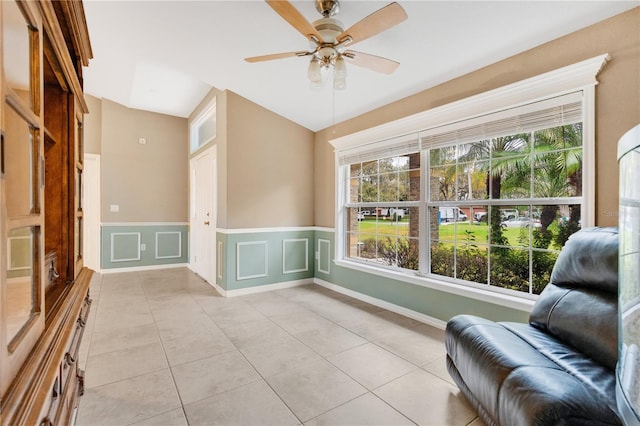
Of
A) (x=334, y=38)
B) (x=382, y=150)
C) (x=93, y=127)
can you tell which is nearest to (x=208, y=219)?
(x=93, y=127)

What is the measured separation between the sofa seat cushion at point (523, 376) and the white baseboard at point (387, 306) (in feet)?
3.67

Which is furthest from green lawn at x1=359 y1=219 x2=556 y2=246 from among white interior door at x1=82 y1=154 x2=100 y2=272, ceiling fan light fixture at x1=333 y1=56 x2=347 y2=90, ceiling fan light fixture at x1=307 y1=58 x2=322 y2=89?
white interior door at x1=82 y1=154 x2=100 y2=272

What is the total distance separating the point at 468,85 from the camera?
2.82m

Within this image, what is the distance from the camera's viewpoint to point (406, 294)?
3377mm

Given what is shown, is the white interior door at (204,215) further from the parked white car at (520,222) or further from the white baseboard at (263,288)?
the parked white car at (520,222)

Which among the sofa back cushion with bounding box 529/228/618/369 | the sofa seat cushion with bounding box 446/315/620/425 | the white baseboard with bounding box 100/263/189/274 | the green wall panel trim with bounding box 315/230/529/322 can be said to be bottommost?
the white baseboard with bounding box 100/263/189/274

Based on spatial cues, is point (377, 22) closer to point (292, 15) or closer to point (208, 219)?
point (292, 15)

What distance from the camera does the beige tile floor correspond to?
70.3 inches

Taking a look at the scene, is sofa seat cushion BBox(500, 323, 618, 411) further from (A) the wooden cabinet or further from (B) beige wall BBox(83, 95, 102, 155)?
(B) beige wall BBox(83, 95, 102, 155)

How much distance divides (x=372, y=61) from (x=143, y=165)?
5.07 metres

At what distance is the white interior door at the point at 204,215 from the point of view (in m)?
4.73

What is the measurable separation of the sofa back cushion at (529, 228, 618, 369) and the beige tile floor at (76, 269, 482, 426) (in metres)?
0.70

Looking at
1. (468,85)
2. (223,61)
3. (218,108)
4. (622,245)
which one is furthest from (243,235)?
(622,245)

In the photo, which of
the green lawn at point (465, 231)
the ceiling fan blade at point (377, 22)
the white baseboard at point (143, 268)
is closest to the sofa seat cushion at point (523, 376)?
the green lawn at point (465, 231)
